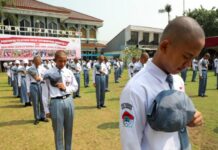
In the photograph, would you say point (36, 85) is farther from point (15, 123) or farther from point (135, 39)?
point (135, 39)

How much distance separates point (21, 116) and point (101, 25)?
42.2 metres

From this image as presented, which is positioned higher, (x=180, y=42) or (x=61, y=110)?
(x=180, y=42)

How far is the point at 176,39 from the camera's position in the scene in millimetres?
1649

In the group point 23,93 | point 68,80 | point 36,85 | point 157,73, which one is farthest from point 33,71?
point 157,73

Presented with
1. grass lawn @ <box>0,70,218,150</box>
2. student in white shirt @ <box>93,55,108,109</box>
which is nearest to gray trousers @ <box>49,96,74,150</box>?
grass lawn @ <box>0,70,218,150</box>

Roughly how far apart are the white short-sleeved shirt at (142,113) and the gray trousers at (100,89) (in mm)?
8295

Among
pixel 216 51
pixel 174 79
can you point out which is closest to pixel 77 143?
pixel 174 79

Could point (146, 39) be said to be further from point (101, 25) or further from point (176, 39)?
point (176, 39)

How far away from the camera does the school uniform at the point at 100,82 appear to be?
1007cm

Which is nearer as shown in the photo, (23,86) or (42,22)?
(23,86)

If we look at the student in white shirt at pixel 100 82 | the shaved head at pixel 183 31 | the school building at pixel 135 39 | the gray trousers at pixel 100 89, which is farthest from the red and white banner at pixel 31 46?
the shaved head at pixel 183 31

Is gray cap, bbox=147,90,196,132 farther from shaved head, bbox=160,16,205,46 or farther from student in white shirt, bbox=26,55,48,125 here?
student in white shirt, bbox=26,55,48,125

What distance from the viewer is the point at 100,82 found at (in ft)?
33.7

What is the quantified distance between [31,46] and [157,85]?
28.1 m
